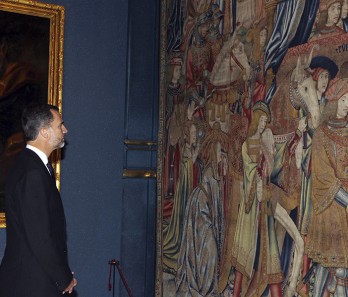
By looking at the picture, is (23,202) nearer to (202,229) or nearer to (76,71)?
(202,229)

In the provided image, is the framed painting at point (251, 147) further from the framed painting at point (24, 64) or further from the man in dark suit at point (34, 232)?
the man in dark suit at point (34, 232)

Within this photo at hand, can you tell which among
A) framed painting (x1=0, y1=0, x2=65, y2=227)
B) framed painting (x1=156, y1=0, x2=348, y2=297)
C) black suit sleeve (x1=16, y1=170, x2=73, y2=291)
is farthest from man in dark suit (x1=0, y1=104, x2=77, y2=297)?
framed painting (x1=0, y1=0, x2=65, y2=227)

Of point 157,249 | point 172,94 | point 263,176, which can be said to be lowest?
point 157,249

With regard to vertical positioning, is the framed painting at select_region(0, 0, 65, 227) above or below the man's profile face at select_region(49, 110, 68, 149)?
above

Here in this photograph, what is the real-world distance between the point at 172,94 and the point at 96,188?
1.52 metres

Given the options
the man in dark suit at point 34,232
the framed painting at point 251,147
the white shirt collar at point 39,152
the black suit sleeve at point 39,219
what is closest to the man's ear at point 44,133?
the man in dark suit at point 34,232

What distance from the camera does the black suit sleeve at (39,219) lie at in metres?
4.20

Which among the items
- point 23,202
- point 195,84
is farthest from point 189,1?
point 23,202

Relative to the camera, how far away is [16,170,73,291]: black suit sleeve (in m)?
4.20

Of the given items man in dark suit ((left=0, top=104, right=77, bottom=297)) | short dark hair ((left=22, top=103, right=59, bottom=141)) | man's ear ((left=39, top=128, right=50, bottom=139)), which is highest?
short dark hair ((left=22, top=103, right=59, bottom=141))

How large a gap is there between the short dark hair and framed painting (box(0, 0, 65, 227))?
2.32 m

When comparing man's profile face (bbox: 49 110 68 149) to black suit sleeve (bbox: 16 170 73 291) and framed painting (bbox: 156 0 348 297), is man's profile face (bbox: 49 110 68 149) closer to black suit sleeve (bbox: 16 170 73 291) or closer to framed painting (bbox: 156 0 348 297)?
black suit sleeve (bbox: 16 170 73 291)

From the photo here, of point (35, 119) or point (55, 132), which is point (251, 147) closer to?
point (55, 132)

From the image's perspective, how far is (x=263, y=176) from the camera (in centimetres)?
546
